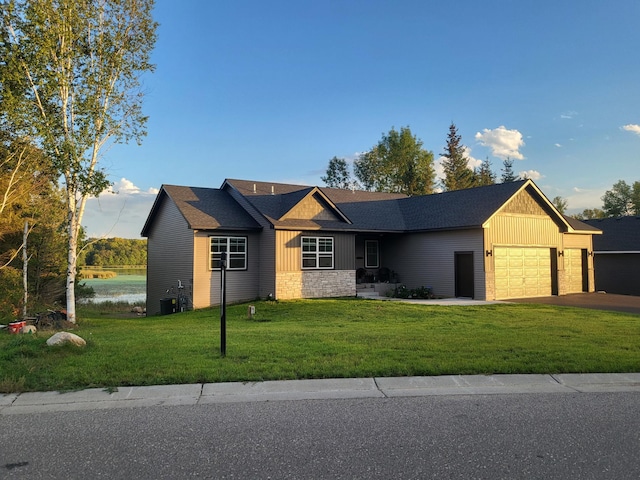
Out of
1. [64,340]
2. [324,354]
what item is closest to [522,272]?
[324,354]

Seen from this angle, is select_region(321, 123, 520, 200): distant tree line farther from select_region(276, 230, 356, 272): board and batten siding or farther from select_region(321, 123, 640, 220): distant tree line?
select_region(276, 230, 356, 272): board and batten siding

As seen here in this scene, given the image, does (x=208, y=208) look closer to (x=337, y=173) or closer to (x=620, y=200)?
(x=337, y=173)

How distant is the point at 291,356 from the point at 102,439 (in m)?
3.49

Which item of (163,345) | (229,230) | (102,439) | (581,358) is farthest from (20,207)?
(581,358)

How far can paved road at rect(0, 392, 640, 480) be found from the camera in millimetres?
3646

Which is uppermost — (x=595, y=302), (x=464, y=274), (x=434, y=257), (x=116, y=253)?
(x=116, y=253)

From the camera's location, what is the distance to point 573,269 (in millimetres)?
24516

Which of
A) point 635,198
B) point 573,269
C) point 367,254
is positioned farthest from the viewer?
point 635,198

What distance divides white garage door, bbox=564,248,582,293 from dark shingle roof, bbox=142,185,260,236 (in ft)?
53.6

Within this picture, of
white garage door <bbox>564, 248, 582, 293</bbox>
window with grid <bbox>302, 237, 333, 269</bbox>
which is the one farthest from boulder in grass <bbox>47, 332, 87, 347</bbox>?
white garage door <bbox>564, 248, 582, 293</bbox>

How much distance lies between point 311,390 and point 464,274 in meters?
16.4

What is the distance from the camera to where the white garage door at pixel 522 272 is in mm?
20734

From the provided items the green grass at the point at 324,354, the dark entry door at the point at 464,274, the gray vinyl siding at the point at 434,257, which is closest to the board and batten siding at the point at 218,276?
the gray vinyl siding at the point at 434,257

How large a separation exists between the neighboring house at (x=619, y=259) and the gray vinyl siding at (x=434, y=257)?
488 inches
